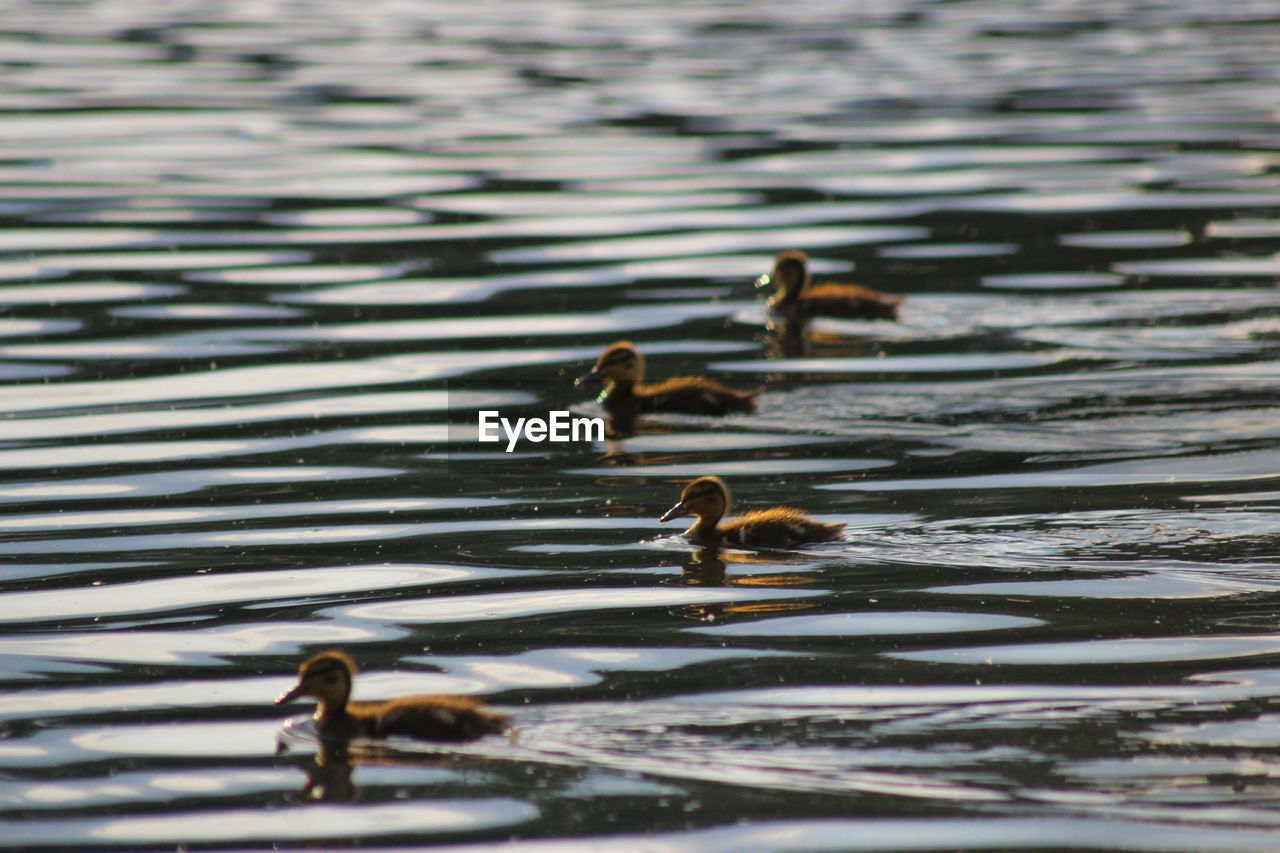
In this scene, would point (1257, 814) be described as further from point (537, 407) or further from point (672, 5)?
point (672, 5)

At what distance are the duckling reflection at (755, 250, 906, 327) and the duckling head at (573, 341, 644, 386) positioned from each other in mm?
2697

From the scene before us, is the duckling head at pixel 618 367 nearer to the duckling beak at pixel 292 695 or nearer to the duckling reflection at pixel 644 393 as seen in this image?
the duckling reflection at pixel 644 393

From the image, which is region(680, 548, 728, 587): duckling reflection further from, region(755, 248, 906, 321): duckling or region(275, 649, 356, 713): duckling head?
region(755, 248, 906, 321): duckling

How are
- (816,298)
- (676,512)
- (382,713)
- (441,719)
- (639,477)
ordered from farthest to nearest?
(816,298), (639,477), (676,512), (382,713), (441,719)

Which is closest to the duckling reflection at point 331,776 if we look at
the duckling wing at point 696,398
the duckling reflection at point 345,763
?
the duckling reflection at point 345,763

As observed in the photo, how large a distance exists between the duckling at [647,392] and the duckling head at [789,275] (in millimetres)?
2556

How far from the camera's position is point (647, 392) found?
38.4 feet

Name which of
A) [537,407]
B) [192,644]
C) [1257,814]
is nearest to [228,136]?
[537,407]

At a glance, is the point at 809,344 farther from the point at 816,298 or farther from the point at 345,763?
the point at 345,763

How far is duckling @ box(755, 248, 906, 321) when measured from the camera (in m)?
14.1

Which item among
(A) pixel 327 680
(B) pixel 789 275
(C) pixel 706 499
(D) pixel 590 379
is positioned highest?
(B) pixel 789 275

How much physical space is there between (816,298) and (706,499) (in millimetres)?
5632

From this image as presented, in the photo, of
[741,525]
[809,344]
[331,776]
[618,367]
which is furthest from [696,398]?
[331,776]

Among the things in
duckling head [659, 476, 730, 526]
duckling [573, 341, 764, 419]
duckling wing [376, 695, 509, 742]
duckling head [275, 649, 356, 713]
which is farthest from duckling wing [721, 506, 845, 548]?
duckling [573, 341, 764, 419]
